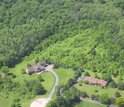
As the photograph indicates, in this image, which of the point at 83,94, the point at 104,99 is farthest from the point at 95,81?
the point at 104,99

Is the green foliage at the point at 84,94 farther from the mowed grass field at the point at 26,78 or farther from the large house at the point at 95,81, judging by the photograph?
the mowed grass field at the point at 26,78

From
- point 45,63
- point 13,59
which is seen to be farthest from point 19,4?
point 45,63

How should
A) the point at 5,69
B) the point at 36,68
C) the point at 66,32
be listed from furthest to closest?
the point at 66,32, the point at 36,68, the point at 5,69

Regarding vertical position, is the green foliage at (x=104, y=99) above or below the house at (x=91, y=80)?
below

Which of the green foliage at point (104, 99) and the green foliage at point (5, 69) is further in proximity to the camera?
the green foliage at point (5, 69)

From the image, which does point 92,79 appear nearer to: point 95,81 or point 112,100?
point 95,81

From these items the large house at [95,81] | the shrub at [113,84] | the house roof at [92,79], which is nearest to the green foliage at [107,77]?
the large house at [95,81]
